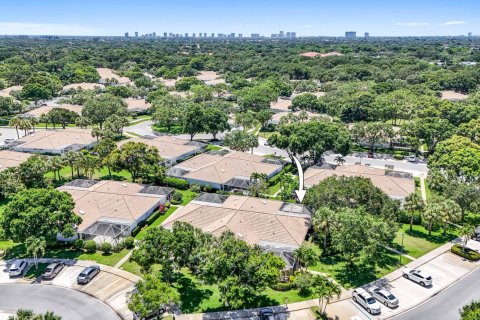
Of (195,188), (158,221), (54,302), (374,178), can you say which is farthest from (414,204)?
(54,302)

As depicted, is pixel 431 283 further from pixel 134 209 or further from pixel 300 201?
pixel 134 209

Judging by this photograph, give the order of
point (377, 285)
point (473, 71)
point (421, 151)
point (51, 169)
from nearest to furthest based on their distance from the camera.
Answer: point (377, 285) → point (51, 169) → point (421, 151) → point (473, 71)

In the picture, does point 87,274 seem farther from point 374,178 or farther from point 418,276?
point 374,178

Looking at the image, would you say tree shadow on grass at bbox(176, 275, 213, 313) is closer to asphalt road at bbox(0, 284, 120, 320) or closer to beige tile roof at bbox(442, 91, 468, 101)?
asphalt road at bbox(0, 284, 120, 320)

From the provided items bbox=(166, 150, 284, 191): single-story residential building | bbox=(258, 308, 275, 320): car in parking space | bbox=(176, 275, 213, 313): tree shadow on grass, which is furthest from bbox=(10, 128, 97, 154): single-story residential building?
bbox=(258, 308, 275, 320): car in parking space

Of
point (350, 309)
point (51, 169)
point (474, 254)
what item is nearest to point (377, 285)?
point (350, 309)

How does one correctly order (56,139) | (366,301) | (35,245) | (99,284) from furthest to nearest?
(56,139), (35,245), (99,284), (366,301)

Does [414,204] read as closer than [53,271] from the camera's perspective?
No
